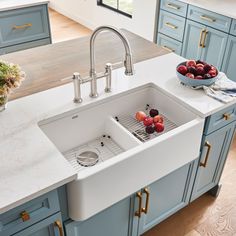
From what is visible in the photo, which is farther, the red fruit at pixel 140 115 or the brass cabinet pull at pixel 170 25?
the brass cabinet pull at pixel 170 25

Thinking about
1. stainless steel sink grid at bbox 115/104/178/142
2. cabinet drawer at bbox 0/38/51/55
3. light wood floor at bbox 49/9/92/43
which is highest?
stainless steel sink grid at bbox 115/104/178/142

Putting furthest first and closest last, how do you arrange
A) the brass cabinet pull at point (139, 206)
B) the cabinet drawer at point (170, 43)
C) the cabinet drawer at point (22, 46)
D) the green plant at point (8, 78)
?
the cabinet drawer at point (170, 43) < the cabinet drawer at point (22, 46) < the brass cabinet pull at point (139, 206) < the green plant at point (8, 78)

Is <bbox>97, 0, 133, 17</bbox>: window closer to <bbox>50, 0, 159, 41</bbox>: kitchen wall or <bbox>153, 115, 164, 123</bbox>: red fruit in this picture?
<bbox>50, 0, 159, 41</bbox>: kitchen wall

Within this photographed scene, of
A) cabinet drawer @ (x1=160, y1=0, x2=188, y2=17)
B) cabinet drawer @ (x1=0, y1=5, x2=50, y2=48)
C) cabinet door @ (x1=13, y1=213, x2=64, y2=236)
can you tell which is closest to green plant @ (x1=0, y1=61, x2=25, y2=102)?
cabinet door @ (x1=13, y1=213, x2=64, y2=236)

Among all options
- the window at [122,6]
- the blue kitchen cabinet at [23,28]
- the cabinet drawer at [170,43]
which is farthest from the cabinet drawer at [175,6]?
the blue kitchen cabinet at [23,28]

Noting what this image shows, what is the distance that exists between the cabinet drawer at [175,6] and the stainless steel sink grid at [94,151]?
1920 mm

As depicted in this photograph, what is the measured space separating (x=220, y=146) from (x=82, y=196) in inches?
40.3

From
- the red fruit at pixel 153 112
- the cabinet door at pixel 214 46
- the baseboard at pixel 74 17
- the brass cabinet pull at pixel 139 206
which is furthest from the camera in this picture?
the baseboard at pixel 74 17

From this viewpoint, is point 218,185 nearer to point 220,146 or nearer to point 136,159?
point 220,146

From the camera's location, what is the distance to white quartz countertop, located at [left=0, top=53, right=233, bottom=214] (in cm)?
118

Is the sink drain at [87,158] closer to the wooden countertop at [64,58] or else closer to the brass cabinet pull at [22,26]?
the wooden countertop at [64,58]

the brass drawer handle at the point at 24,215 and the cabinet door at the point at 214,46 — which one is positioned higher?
the brass drawer handle at the point at 24,215

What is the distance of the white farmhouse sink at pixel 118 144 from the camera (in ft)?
4.39

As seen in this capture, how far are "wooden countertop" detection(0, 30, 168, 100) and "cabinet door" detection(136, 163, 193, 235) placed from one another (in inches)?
29.2
